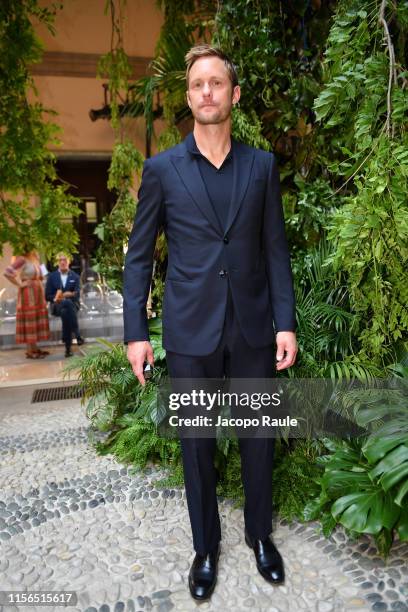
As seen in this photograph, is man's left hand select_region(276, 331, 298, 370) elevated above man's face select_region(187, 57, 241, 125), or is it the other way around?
man's face select_region(187, 57, 241, 125)

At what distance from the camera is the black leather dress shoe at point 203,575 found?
1976 mm

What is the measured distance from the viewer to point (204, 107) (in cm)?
179

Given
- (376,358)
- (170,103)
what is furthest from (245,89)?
(376,358)

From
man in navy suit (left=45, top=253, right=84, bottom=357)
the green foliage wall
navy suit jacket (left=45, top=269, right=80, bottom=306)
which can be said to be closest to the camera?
the green foliage wall

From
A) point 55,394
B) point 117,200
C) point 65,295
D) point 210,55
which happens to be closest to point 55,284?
point 65,295

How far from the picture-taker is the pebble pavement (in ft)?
6.49

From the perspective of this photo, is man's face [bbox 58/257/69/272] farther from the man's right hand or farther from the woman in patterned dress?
the man's right hand

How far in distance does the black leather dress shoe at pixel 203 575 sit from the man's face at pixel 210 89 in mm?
1668

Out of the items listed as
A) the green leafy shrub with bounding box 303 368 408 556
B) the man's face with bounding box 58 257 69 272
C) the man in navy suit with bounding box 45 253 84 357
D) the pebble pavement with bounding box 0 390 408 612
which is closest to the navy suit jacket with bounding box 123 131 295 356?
the green leafy shrub with bounding box 303 368 408 556

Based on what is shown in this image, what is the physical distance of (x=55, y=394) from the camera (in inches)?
204

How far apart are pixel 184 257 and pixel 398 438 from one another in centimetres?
116

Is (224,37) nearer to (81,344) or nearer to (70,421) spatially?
(70,421)

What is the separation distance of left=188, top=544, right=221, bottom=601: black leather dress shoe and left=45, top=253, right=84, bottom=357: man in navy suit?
540 cm

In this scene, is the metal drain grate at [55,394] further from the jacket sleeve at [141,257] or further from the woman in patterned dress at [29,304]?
the jacket sleeve at [141,257]
